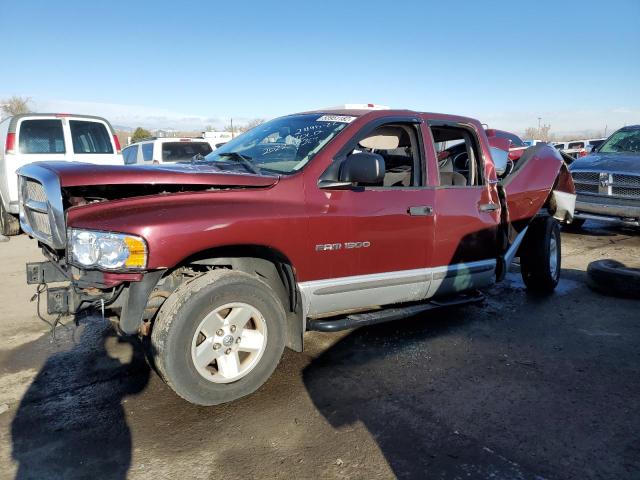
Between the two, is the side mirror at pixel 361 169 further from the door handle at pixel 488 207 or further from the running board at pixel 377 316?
the door handle at pixel 488 207

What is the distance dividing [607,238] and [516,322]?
562 centimetres

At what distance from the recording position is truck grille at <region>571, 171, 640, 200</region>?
847cm

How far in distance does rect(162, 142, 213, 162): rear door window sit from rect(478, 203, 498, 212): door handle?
8247 mm

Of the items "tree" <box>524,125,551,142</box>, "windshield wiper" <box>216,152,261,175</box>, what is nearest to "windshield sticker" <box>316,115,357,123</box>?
"windshield wiper" <box>216,152,261,175</box>

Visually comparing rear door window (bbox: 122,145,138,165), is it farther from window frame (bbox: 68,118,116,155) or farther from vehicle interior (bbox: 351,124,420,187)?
vehicle interior (bbox: 351,124,420,187)

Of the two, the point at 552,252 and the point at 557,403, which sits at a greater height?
the point at 552,252

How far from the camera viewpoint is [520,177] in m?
5.04

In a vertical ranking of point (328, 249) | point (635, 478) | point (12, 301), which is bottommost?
point (635, 478)

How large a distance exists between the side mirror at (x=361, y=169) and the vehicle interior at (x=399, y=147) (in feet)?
1.67

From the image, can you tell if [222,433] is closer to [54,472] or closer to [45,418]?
[54,472]

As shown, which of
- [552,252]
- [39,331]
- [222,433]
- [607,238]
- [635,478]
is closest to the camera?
[635,478]

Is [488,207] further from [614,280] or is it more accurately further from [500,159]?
[614,280]

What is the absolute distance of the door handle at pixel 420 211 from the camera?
387 centimetres

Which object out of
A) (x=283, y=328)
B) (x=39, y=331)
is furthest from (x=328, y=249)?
(x=39, y=331)
